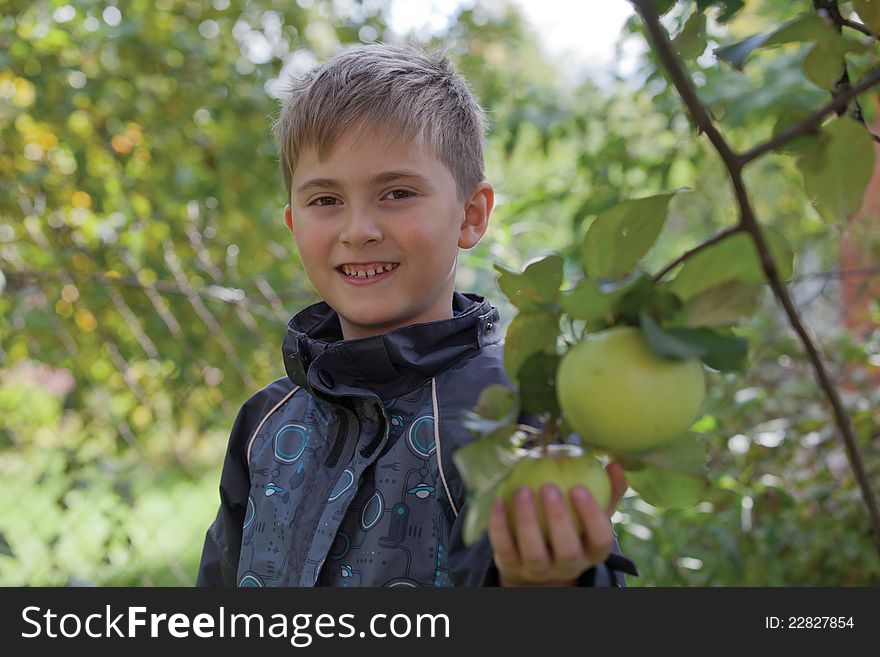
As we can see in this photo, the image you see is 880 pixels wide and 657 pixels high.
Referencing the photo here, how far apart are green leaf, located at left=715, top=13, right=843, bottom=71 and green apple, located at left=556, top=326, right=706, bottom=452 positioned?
240 mm

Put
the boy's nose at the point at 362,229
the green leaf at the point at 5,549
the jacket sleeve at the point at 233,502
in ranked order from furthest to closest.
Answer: the jacket sleeve at the point at 233,502
the boy's nose at the point at 362,229
the green leaf at the point at 5,549

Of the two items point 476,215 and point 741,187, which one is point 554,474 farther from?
point 476,215

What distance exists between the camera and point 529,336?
574mm

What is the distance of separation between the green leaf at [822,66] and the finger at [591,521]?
0.36 meters

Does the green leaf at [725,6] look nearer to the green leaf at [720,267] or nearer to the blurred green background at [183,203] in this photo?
the green leaf at [720,267]

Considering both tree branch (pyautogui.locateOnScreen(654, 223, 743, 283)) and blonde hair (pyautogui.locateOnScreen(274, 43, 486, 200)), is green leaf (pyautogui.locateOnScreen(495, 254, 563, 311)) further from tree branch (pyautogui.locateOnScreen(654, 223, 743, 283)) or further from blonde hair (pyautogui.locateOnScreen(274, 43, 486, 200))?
blonde hair (pyautogui.locateOnScreen(274, 43, 486, 200))

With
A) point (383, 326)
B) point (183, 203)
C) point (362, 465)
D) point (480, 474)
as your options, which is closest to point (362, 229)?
point (383, 326)

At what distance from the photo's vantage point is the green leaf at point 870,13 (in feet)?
2.24

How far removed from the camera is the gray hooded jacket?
3.31 ft

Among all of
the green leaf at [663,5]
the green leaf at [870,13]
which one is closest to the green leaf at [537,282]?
the green leaf at [663,5]

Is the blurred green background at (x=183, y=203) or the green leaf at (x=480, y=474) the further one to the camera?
the blurred green background at (x=183, y=203)

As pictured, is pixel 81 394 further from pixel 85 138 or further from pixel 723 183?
pixel 723 183

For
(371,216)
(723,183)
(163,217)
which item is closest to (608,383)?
(371,216)

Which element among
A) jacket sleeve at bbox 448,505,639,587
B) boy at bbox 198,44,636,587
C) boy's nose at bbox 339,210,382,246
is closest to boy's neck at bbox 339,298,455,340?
boy at bbox 198,44,636,587
